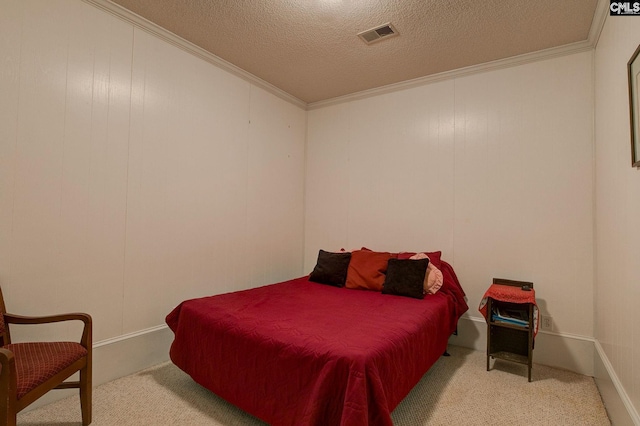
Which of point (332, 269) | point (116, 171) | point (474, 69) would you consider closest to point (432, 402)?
point (332, 269)

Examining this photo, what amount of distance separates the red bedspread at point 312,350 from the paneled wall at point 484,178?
0.85 m

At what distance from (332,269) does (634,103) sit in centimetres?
240

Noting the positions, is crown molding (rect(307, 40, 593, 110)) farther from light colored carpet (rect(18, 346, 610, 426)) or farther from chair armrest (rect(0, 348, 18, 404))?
chair armrest (rect(0, 348, 18, 404))

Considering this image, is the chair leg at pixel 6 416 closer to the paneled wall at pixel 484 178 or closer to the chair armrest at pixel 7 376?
the chair armrest at pixel 7 376

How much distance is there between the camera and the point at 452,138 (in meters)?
3.24

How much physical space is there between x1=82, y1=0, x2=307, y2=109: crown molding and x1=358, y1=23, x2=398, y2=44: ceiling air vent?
135cm

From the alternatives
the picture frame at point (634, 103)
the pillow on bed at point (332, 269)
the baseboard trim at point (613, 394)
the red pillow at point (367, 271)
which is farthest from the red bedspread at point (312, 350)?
the picture frame at point (634, 103)

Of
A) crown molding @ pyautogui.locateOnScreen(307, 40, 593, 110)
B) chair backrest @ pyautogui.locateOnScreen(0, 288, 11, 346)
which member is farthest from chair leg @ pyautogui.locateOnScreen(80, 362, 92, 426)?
crown molding @ pyautogui.locateOnScreen(307, 40, 593, 110)

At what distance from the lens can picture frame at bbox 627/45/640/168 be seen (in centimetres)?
157

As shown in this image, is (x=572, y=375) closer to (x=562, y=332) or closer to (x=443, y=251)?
(x=562, y=332)

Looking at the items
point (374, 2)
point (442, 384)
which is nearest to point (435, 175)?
point (374, 2)

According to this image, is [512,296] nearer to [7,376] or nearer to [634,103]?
[634,103]

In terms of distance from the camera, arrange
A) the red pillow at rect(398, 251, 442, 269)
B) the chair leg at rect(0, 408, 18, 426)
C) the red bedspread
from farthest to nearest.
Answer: the red pillow at rect(398, 251, 442, 269), the red bedspread, the chair leg at rect(0, 408, 18, 426)

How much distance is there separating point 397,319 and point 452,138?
2033mm
